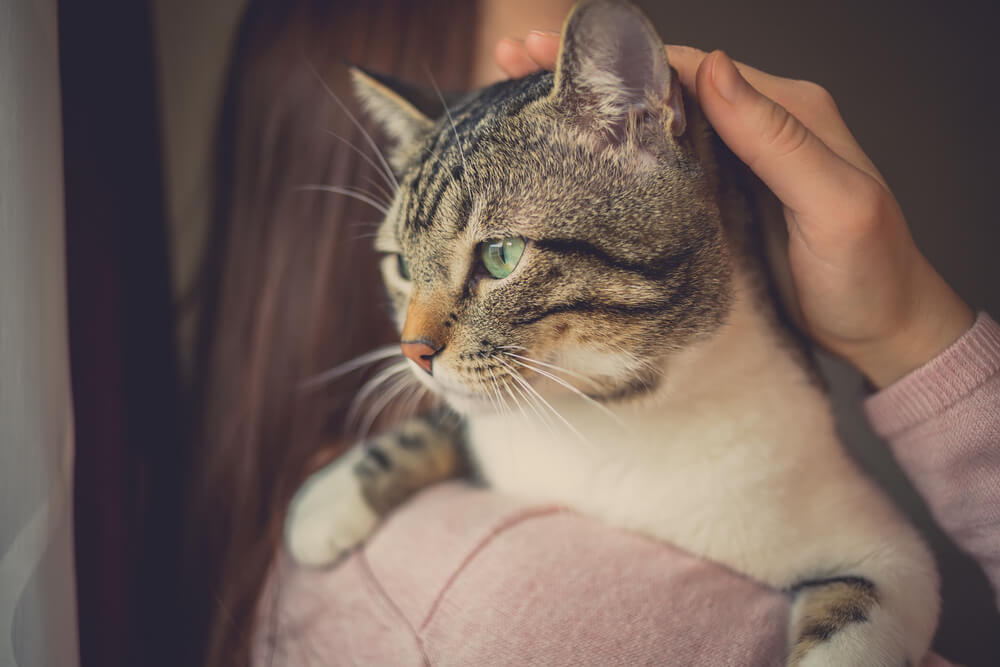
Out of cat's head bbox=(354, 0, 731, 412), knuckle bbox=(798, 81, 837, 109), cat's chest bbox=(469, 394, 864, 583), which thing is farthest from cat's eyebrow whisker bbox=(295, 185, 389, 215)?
knuckle bbox=(798, 81, 837, 109)

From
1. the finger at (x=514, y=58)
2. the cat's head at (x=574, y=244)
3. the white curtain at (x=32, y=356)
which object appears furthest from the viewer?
the finger at (x=514, y=58)

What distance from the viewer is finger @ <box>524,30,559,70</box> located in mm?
601

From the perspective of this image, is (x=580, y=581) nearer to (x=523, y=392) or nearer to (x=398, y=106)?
(x=523, y=392)

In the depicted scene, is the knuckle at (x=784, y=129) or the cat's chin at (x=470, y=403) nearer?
the knuckle at (x=784, y=129)

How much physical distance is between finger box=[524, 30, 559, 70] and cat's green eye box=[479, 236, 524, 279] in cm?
21

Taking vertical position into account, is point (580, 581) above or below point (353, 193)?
below

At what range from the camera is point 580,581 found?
567 millimetres

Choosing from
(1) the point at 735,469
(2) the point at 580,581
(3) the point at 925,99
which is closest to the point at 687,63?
(3) the point at 925,99

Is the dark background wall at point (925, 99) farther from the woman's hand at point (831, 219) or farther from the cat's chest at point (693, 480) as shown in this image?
the cat's chest at point (693, 480)

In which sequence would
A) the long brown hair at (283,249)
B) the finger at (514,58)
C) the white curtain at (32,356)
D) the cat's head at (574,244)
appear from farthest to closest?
the long brown hair at (283,249), the finger at (514,58), the cat's head at (574,244), the white curtain at (32,356)

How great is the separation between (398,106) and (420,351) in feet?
1.13

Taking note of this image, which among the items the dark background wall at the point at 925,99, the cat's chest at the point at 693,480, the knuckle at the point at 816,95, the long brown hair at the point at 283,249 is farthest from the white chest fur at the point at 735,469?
the long brown hair at the point at 283,249

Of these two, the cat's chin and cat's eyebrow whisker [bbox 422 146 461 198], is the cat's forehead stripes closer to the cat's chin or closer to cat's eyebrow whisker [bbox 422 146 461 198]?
cat's eyebrow whisker [bbox 422 146 461 198]

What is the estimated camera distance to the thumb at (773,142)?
0.51m
